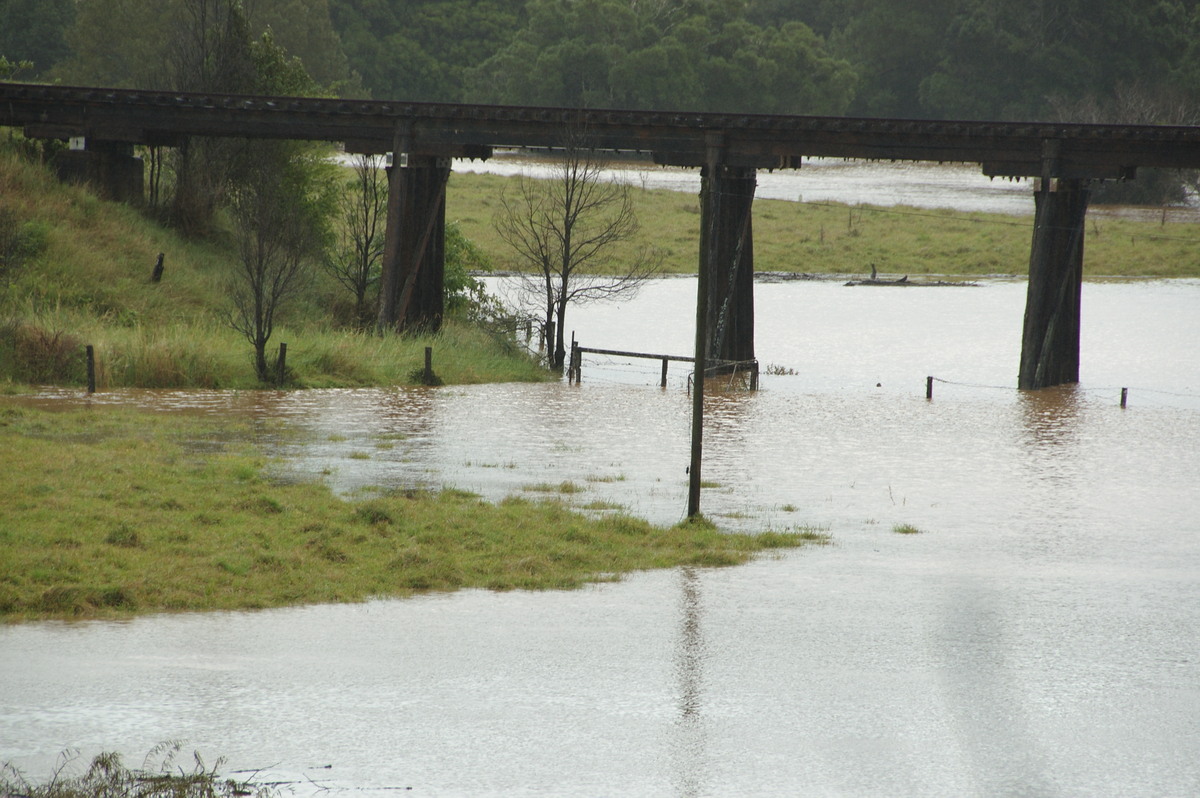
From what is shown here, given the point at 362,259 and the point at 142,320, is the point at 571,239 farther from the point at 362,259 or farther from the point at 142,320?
the point at 142,320

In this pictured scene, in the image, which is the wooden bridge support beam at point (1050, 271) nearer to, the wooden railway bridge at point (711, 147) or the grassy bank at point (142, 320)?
the wooden railway bridge at point (711, 147)

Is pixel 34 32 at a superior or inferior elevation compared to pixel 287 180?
superior

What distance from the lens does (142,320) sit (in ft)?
91.5

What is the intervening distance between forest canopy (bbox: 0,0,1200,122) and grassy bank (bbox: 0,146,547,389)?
4811cm

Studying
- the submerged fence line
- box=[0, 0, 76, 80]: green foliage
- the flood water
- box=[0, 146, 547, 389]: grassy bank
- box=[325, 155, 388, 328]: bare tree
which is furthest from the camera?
box=[0, 0, 76, 80]: green foliage

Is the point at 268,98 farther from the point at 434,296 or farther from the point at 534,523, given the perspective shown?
the point at 534,523

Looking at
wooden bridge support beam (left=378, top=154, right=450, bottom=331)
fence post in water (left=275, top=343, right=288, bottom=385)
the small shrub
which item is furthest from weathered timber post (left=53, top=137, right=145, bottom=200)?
the small shrub

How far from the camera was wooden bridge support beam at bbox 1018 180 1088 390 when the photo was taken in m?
27.1

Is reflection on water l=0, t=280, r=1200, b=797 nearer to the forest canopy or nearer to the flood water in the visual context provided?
the flood water

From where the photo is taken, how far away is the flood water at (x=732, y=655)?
7.92 metres

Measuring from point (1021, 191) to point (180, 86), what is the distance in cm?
6173

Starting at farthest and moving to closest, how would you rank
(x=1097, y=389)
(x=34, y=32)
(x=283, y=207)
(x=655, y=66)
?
(x=655, y=66), (x=34, y=32), (x=283, y=207), (x=1097, y=389)

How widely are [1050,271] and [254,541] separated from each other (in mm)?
19770

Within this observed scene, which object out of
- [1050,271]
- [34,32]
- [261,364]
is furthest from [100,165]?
[34,32]
